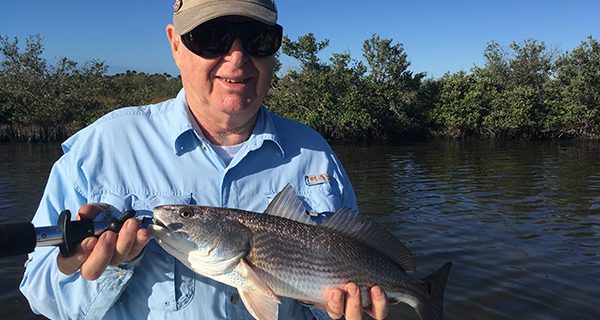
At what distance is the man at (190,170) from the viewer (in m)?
2.43

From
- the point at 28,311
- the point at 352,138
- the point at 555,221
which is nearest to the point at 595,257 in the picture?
the point at 555,221

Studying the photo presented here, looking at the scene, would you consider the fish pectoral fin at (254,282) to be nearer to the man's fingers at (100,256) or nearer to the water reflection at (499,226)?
the man's fingers at (100,256)

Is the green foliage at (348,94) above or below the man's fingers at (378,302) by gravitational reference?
above

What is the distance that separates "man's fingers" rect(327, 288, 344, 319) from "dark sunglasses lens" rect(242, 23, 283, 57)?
1.35 meters

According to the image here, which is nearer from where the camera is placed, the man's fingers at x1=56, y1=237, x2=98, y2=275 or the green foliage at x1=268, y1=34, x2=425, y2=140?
the man's fingers at x1=56, y1=237, x2=98, y2=275

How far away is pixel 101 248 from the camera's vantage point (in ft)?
6.97

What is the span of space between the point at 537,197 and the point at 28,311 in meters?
14.1

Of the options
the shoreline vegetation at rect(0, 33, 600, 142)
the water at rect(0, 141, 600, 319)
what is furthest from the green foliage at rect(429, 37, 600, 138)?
the water at rect(0, 141, 600, 319)

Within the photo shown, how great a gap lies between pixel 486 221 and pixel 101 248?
38.2ft

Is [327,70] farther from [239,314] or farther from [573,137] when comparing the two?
[239,314]

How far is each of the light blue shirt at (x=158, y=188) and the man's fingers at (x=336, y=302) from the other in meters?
0.26

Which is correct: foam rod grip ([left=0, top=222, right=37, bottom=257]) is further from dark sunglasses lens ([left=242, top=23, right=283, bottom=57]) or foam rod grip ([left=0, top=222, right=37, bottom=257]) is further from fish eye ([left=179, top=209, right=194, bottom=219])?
dark sunglasses lens ([left=242, top=23, right=283, bottom=57])

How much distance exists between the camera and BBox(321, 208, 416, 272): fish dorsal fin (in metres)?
2.81

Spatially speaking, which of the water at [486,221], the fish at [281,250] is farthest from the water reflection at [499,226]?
the fish at [281,250]
